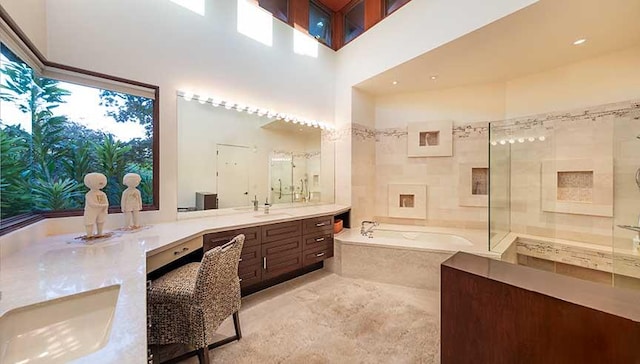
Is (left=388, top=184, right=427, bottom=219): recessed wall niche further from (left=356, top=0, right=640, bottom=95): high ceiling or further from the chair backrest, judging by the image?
the chair backrest

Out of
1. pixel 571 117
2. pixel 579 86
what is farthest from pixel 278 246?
pixel 579 86

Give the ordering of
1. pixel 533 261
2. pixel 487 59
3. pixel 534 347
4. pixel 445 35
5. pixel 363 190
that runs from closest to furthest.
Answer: pixel 534 347 < pixel 445 35 < pixel 487 59 < pixel 533 261 < pixel 363 190

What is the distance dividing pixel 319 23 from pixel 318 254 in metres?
3.60

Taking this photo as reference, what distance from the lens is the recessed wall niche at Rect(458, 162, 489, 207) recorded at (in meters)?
3.67

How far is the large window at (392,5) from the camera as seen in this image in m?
3.22

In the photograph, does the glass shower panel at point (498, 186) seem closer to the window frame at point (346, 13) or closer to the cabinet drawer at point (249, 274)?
the window frame at point (346, 13)

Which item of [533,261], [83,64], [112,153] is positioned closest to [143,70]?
[83,64]

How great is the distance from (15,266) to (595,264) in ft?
16.2

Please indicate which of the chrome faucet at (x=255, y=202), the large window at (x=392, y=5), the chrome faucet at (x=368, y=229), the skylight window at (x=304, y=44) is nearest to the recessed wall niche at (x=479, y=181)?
the chrome faucet at (x=368, y=229)

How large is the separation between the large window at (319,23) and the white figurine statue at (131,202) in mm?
3247

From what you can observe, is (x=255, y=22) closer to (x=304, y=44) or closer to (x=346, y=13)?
(x=304, y=44)

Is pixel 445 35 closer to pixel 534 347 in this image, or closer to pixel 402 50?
pixel 402 50

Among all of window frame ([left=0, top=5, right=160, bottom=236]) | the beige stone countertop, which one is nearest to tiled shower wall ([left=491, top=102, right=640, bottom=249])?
the beige stone countertop

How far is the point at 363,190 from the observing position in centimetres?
404
